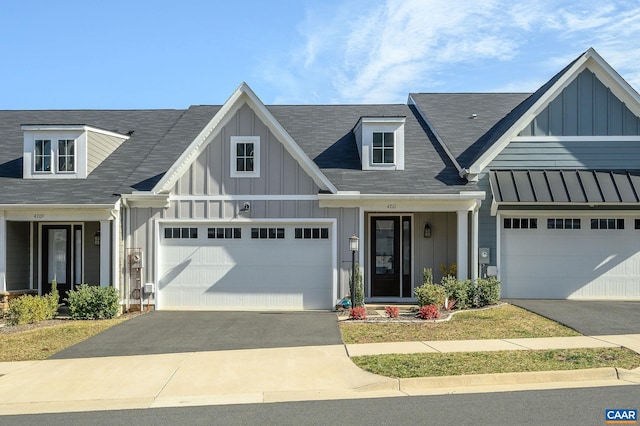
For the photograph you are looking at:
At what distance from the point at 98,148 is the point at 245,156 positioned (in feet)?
16.6

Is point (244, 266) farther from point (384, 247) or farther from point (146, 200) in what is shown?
point (384, 247)

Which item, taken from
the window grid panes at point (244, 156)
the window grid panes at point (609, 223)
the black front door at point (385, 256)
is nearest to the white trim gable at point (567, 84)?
the black front door at point (385, 256)

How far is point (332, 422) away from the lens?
6941 millimetres

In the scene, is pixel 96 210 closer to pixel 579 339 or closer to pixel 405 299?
pixel 405 299

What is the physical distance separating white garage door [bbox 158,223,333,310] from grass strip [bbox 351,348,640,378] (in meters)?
6.27

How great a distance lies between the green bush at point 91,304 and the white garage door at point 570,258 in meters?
10.9

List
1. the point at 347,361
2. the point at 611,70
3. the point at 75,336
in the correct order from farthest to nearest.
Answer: the point at 611,70, the point at 75,336, the point at 347,361

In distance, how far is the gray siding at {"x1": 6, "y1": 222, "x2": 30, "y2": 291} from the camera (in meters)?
16.5

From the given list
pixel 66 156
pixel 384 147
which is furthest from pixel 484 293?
pixel 66 156

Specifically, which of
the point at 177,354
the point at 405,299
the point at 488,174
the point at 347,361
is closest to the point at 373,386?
the point at 347,361

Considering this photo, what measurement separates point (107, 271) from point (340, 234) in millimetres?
6348

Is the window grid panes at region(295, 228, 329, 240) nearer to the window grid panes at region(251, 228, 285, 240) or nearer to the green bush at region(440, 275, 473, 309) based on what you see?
the window grid panes at region(251, 228, 285, 240)

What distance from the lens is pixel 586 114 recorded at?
17.5m

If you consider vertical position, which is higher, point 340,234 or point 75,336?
point 340,234
